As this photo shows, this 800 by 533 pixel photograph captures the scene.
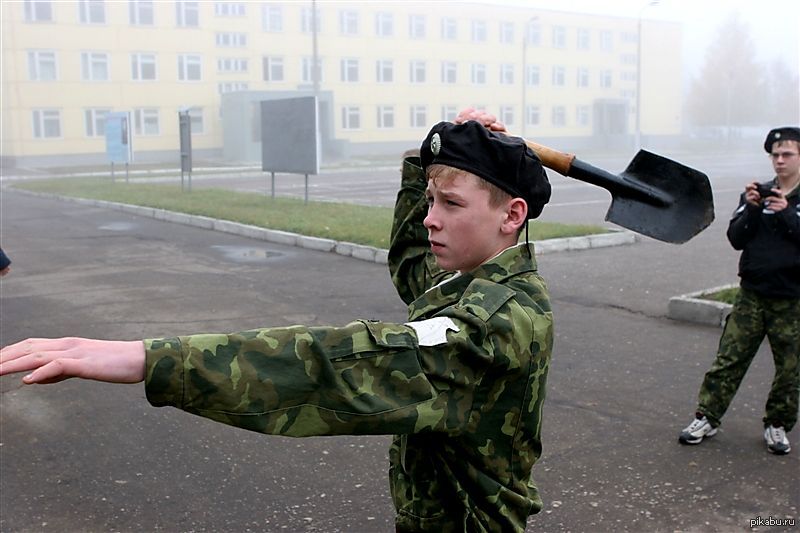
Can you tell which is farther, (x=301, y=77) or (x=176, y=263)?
(x=301, y=77)

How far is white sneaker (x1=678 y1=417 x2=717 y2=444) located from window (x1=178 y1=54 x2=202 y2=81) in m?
42.8

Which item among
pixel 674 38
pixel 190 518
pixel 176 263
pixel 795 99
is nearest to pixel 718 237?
pixel 176 263

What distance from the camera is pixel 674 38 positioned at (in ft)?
207

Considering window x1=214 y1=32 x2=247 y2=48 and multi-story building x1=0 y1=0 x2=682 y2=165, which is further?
window x1=214 y1=32 x2=247 y2=48

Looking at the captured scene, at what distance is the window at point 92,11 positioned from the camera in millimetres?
40656

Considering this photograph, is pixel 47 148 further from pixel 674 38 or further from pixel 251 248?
pixel 674 38

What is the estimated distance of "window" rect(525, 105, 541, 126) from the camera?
2258 inches

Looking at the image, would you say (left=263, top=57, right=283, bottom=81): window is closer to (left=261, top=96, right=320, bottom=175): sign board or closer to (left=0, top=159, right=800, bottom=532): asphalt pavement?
(left=261, top=96, right=320, bottom=175): sign board

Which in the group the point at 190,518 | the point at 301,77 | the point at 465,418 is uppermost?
the point at 301,77

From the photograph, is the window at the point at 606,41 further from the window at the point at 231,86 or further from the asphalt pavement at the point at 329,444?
the asphalt pavement at the point at 329,444

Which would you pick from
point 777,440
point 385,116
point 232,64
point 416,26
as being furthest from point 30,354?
point 416,26

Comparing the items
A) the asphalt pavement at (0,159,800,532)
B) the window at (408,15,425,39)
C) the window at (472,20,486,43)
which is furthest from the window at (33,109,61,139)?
the asphalt pavement at (0,159,800,532)

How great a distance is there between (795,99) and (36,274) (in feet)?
255

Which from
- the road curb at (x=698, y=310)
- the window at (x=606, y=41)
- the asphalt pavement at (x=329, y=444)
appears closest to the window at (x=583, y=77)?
the window at (x=606, y=41)
